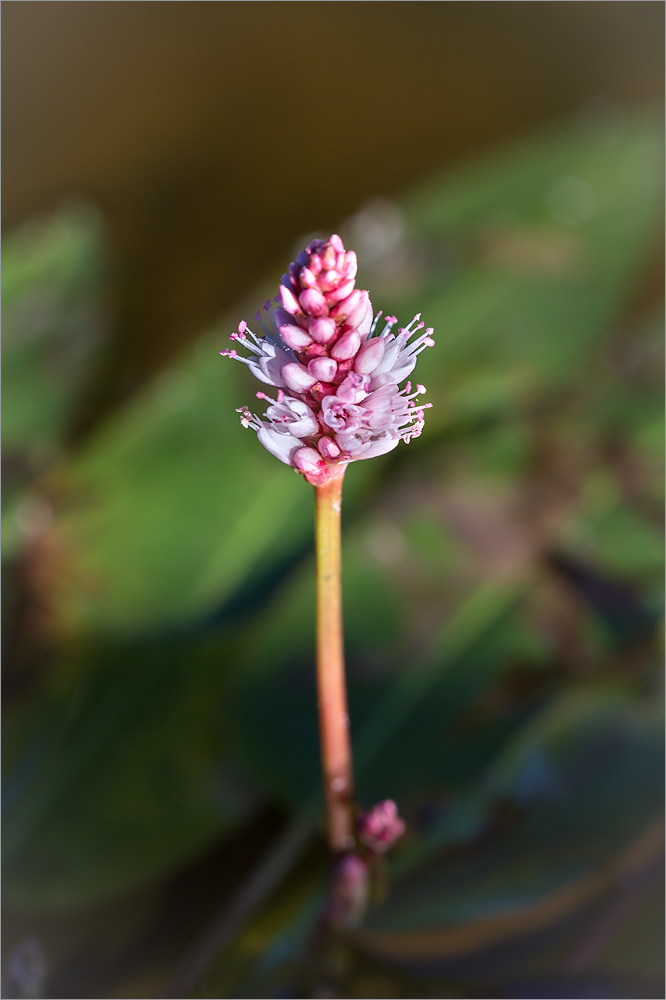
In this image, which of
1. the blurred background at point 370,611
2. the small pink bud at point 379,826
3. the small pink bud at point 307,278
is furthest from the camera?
the blurred background at point 370,611

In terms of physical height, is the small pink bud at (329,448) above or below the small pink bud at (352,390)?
below

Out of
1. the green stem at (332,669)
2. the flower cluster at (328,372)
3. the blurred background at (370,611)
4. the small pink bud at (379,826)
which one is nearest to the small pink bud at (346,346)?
the flower cluster at (328,372)

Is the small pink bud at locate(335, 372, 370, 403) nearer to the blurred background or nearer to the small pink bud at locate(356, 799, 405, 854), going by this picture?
the small pink bud at locate(356, 799, 405, 854)

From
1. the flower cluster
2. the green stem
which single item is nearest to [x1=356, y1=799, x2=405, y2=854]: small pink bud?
the green stem

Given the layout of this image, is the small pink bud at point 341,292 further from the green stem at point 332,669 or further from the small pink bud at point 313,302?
the green stem at point 332,669

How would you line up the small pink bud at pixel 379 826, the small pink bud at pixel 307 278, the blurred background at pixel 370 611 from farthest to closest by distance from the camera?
the blurred background at pixel 370 611 → the small pink bud at pixel 379 826 → the small pink bud at pixel 307 278

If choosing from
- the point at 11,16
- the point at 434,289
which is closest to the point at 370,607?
the point at 434,289
